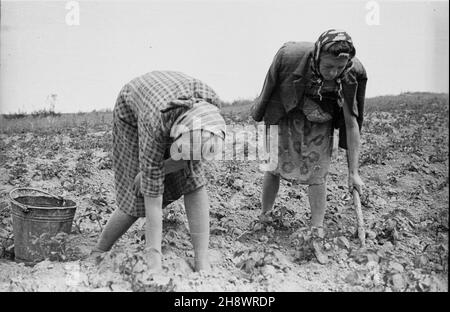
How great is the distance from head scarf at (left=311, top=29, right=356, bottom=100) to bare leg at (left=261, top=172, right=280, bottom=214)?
0.68m

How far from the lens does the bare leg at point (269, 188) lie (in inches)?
144

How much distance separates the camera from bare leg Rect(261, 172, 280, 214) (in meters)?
3.66

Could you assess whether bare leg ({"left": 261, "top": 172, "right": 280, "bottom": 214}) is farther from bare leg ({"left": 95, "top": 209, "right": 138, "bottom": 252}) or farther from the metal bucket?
the metal bucket

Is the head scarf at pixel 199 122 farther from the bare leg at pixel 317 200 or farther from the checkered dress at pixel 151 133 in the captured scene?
the bare leg at pixel 317 200

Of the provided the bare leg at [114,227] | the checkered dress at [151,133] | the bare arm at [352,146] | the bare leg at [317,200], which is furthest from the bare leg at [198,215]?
the bare arm at [352,146]

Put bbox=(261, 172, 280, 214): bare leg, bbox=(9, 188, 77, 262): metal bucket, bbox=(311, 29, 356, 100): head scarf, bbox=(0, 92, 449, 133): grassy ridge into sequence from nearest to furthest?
1. bbox=(311, 29, 356, 100): head scarf
2. bbox=(9, 188, 77, 262): metal bucket
3. bbox=(261, 172, 280, 214): bare leg
4. bbox=(0, 92, 449, 133): grassy ridge

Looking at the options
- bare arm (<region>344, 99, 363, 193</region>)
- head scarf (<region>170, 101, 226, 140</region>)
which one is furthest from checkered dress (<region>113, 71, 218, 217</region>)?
bare arm (<region>344, 99, 363, 193</region>)

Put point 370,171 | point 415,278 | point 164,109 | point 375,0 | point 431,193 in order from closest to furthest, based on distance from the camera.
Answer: point 164,109 → point 415,278 → point 375,0 → point 431,193 → point 370,171

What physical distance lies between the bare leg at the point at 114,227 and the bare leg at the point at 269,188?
0.98m

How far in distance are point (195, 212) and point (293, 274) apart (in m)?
0.63

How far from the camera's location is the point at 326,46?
299 cm
